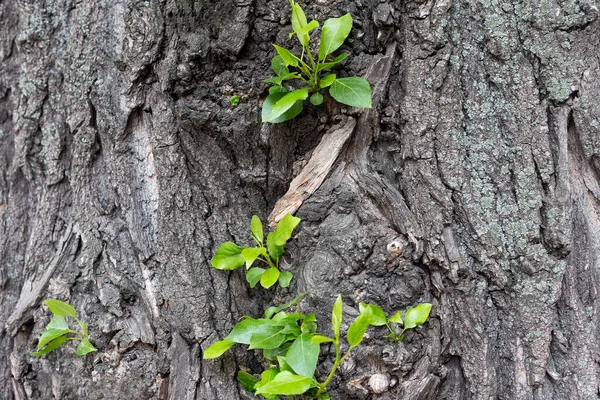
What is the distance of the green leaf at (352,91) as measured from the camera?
4.26ft

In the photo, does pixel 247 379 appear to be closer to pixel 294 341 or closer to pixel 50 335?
pixel 294 341

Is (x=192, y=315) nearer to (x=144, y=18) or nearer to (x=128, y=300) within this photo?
(x=128, y=300)

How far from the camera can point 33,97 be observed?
1654 mm

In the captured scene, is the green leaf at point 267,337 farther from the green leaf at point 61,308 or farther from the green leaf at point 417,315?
the green leaf at point 61,308

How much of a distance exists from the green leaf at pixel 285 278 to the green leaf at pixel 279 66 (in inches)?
22.2

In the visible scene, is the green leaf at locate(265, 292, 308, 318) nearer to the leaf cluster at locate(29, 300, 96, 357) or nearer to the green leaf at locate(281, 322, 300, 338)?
the green leaf at locate(281, 322, 300, 338)

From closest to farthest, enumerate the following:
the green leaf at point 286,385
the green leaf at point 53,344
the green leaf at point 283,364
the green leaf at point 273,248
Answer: the green leaf at point 286,385, the green leaf at point 283,364, the green leaf at point 273,248, the green leaf at point 53,344

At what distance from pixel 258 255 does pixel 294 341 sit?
28cm

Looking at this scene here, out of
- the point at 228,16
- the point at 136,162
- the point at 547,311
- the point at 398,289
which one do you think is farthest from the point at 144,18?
the point at 547,311

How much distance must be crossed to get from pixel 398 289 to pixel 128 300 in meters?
0.84

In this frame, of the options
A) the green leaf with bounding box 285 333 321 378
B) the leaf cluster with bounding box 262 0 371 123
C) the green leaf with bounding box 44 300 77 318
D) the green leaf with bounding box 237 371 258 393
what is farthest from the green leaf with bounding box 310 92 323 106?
the green leaf with bounding box 44 300 77 318

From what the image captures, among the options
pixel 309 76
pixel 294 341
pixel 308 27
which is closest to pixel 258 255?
pixel 294 341

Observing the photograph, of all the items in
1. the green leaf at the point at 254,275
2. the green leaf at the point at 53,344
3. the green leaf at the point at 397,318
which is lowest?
the green leaf at the point at 53,344

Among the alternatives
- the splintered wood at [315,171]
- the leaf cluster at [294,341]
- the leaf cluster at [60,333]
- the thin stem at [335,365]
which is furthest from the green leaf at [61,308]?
the thin stem at [335,365]
